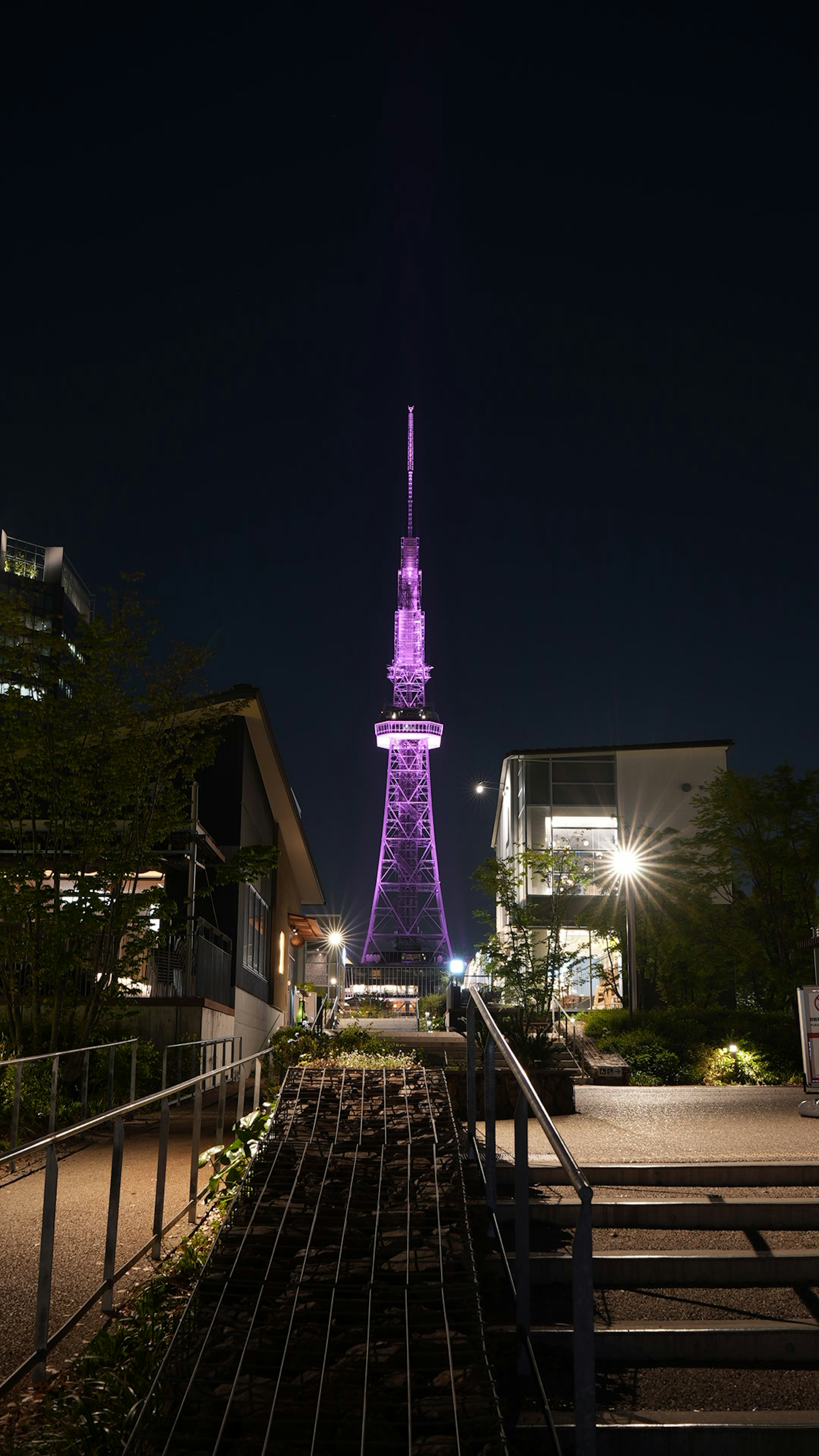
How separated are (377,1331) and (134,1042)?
857 centimetres

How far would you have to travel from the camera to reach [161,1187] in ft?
21.2

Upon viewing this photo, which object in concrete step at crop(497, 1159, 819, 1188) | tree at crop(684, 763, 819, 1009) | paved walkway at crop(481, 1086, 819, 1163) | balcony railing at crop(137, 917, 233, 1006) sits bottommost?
paved walkway at crop(481, 1086, 819, 1163)

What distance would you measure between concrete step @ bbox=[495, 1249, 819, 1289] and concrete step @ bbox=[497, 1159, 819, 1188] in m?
1.15

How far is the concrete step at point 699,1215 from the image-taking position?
6.48 m

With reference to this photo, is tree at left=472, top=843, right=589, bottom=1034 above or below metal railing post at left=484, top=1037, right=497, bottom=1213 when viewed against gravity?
above

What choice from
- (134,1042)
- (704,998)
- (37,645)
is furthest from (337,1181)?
(704,998)

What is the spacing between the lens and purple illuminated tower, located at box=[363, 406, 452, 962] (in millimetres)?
81312

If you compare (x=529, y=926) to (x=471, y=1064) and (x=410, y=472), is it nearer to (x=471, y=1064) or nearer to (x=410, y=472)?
(x=471, y=1064)

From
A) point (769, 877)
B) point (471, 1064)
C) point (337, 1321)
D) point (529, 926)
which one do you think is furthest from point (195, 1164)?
point (769, 877)

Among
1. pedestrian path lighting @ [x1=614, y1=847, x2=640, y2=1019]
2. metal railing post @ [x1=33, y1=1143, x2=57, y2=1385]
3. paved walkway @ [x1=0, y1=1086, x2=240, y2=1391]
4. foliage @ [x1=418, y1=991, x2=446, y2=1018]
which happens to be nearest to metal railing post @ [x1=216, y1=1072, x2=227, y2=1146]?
paved walkway @ [x1=0, y1=1086, x2=240, y2=1391]

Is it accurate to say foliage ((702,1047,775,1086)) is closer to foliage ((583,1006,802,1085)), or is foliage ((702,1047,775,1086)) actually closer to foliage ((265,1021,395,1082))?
foliage ((583,1006,802,1085))

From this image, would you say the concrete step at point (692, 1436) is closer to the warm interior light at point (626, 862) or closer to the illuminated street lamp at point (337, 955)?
the warm interior light at point (626, 862)

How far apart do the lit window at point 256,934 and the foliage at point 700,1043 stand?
7.70m

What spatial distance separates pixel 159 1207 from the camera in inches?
255
